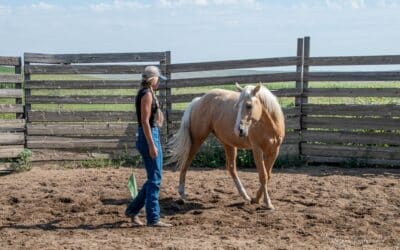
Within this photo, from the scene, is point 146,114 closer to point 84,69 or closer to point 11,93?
point 84,69

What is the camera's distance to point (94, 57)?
11078mm

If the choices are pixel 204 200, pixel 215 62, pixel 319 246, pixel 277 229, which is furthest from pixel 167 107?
pixel 319 246

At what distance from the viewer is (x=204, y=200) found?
26.0 ft

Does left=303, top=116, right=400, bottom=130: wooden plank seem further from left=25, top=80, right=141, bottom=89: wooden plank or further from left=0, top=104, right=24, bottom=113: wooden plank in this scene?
left=0, top=104, right=24, bottom=113: wooden plank

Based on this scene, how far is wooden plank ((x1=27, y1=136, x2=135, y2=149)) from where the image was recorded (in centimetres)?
1117

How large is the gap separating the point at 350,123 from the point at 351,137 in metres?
0.28

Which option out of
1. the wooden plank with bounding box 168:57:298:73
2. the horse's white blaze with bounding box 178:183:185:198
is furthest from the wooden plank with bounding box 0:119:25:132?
the horse's white blaze with bounding box 178:183:185:198

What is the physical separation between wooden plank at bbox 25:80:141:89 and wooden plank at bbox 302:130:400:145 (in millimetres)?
3685

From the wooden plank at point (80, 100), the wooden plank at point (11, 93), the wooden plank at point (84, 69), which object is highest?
the wooden plank at point (84, 69)

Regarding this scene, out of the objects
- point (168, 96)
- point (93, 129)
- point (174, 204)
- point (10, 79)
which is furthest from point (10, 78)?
point (174, 204)

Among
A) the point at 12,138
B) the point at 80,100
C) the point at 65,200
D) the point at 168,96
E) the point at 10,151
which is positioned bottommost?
the point at 65,200

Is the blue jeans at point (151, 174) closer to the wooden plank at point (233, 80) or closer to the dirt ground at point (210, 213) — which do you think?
the dirt ground at point (210, 213)

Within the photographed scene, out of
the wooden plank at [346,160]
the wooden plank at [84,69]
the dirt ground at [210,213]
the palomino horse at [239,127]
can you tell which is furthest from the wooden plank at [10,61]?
the wooden plank at [346,160]

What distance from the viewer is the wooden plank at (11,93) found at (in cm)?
1061
